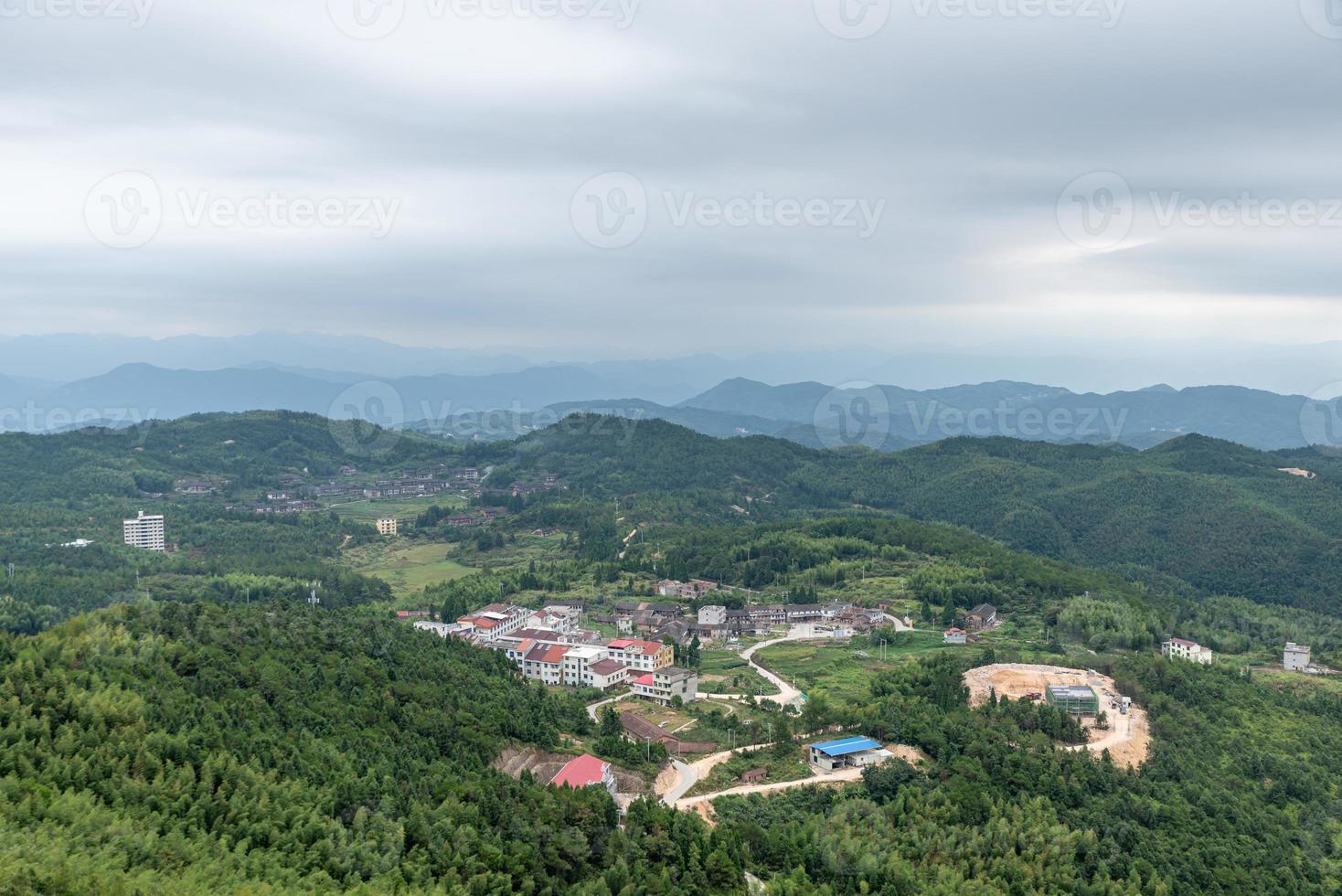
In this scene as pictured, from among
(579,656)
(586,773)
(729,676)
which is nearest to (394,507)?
(579,656)

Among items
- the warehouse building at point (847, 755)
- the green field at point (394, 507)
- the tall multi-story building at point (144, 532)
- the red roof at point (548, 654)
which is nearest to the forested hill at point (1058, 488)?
the green field at point (394, 507)

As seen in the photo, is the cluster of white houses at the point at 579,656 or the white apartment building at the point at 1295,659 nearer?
the cluster of white houses at the point at 579,656

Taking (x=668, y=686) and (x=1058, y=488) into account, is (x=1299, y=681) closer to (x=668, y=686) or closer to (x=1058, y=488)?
(x=668, y=686)

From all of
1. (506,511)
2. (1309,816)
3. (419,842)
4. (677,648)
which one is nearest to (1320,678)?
(1309,816)

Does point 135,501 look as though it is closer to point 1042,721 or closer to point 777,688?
point 777,688

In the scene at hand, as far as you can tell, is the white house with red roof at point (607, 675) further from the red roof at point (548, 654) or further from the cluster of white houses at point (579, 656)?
the red roof at point (548, 654)
